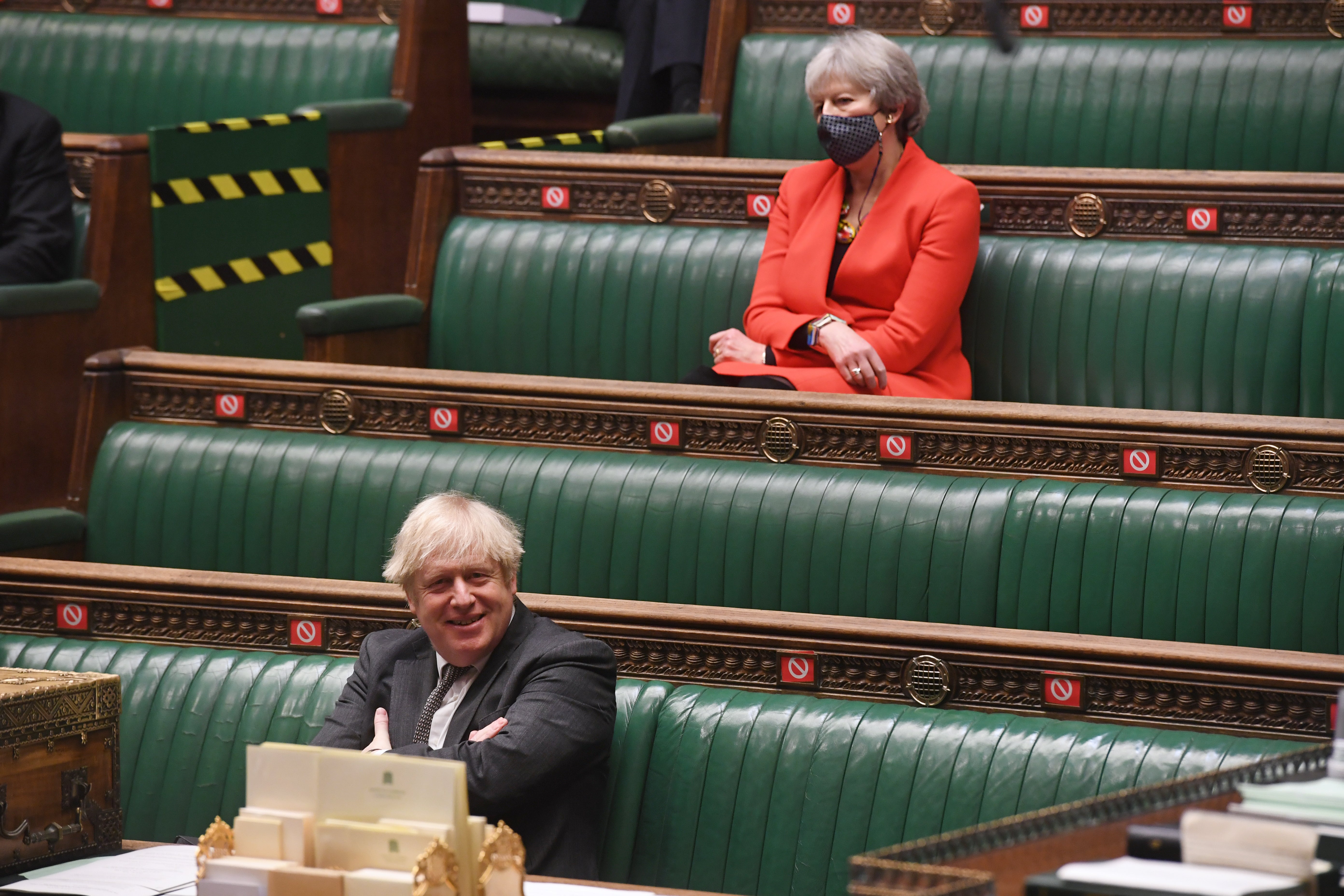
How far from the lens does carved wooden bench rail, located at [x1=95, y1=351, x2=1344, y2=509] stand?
2.31 m

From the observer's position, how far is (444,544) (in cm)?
198

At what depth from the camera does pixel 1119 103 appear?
3260 mm

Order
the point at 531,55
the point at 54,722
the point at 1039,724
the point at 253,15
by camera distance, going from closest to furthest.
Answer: the point at 54,722 < the point at 1039,724 < the point at 253,15 < the point at 531,55

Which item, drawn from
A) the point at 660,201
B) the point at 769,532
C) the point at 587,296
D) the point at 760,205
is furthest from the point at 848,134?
the point at 769,532

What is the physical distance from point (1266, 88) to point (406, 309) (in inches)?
60.6

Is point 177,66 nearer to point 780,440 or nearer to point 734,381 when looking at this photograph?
point 734,381

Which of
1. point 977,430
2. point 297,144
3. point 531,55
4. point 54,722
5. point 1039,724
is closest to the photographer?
point 54,722

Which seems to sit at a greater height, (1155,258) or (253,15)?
(253,15)

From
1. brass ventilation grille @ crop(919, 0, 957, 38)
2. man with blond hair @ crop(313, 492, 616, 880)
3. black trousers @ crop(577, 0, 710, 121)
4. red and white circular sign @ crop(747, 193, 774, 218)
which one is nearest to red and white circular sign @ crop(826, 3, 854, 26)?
brass ventilation grille @ crop(919, 0, 957, 38)

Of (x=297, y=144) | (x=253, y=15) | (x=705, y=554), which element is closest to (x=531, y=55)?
(x=253, y=15)

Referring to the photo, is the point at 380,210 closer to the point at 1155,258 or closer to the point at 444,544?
the point at 1155,258

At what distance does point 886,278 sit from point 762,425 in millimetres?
424

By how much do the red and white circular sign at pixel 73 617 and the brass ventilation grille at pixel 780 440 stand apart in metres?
0.91

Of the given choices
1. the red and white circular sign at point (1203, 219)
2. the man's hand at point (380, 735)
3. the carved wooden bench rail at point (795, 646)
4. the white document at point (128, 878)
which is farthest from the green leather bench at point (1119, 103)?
the white document at point (128, 878)
